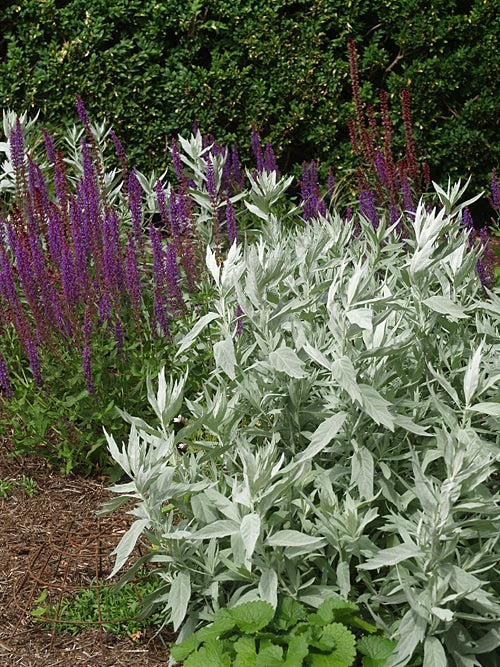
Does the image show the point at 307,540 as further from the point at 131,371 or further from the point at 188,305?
the point at 188,305

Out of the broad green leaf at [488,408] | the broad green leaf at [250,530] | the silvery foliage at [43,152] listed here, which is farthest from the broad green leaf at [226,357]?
the silvery foliage at [43,152]

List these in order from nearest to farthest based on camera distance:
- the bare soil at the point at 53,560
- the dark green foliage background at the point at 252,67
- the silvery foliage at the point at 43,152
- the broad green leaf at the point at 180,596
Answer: the broad green leaf at the point at 180,596 → the bare soil at the point at 53,560 → the silvery foliage at the point at 43,152 → the dark green foliage background at the point at 252,67

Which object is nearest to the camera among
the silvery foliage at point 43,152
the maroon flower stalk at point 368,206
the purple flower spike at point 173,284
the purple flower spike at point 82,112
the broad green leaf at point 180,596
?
the broad green leaf at point 180,596

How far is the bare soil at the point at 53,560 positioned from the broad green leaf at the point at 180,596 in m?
0.40

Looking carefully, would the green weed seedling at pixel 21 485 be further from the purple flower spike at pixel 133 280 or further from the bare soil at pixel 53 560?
the purple flower spike at pixel 133 280

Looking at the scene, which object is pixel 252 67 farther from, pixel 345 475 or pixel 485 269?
pixel 345 475

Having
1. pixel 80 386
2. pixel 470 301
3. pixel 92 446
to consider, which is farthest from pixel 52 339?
pixel 470 301

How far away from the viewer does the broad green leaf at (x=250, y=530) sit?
7.00ft

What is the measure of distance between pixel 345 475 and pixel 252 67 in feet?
14.8

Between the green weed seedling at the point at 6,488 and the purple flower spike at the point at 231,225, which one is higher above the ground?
the purple flower spike at the point at 231,225

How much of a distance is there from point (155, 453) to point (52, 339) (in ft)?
4.54

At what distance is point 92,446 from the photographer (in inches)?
144

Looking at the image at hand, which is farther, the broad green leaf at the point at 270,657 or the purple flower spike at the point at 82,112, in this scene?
the purple flower spike at the point at 82,112

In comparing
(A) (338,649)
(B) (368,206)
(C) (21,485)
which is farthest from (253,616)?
(B) (368,206)
